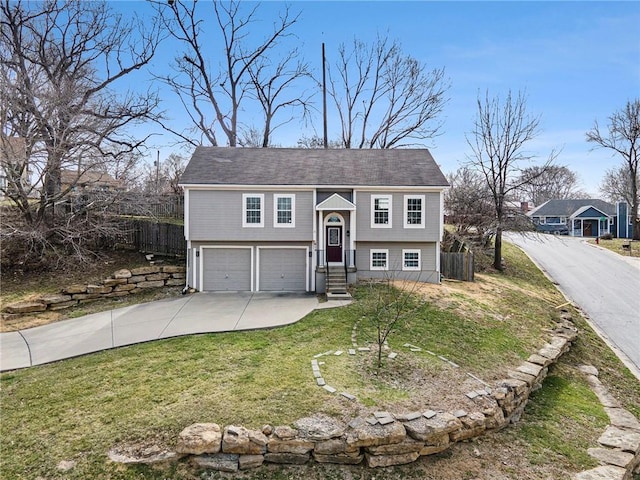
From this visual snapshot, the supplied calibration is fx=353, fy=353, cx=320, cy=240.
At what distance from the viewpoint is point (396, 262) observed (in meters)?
15.6

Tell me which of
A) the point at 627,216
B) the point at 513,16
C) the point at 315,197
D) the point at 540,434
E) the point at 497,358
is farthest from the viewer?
the point at 627,216

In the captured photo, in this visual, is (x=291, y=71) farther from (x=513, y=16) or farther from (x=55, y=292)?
(x=55, y=292)

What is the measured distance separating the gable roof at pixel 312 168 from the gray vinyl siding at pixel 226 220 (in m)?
0.58

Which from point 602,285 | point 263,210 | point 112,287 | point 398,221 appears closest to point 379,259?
point 398,221

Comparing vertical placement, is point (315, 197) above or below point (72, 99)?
below

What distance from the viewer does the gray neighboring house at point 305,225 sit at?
14.8 metres

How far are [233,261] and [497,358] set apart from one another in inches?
415

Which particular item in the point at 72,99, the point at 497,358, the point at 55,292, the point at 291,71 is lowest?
the point at 497,358

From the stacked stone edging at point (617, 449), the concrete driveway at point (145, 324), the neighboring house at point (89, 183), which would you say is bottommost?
the stacked stone edging at point (617, 449)

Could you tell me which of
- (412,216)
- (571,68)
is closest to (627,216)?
(571,68)

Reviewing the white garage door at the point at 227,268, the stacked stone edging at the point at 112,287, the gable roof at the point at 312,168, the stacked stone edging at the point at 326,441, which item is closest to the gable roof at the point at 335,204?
the gable roof at the point at 312,168

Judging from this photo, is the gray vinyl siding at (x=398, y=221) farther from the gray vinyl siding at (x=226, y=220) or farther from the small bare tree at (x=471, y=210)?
the small bare tree at (x=471, y=210)

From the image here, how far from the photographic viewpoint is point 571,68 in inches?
535

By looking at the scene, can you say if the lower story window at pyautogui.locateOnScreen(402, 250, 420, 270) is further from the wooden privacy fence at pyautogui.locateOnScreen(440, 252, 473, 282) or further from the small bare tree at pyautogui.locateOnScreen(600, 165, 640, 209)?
the small bare tree at pyautogui.locateOnScreen(600, 165, 640, 209)
